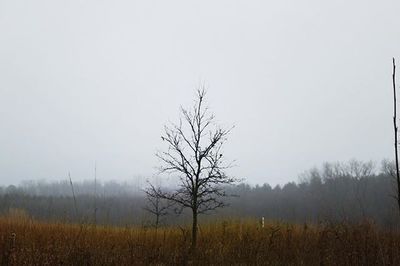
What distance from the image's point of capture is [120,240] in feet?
31.2

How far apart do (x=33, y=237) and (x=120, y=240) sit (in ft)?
6.80

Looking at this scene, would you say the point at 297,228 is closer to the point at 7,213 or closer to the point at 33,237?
the point at 33,237

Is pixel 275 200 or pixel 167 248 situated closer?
pixel 167 248

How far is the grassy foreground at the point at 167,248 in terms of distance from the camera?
20.3 feet

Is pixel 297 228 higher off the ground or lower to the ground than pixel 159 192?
lower

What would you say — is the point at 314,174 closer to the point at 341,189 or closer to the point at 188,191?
the point at 341,189

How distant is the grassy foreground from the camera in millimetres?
6195

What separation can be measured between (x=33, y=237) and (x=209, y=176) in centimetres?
444

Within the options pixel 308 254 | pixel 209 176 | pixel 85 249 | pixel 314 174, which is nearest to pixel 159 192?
pixel 209 176

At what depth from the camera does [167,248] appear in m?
8.89

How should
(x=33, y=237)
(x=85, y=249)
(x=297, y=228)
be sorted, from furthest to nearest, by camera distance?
(x=297, y=228) → (x=33, y=237) → (x=85, y=249)

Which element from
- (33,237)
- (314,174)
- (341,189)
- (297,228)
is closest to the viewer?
(33,237)

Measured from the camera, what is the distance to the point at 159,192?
9.17 m

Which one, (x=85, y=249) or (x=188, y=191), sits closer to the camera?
(x=85, y=249)
